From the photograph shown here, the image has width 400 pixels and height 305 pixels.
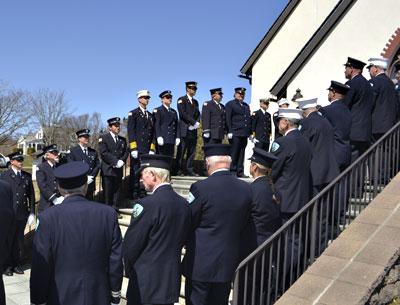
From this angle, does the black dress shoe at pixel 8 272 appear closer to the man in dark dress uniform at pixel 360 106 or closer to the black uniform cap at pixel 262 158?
the black uniform cap at pixel 262 158

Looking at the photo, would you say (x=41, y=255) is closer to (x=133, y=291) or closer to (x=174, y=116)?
(x=133, y=291)

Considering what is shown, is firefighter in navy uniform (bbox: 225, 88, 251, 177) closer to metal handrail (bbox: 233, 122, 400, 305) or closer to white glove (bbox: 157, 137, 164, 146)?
white glove (bbox: 157, 137, 164, 146)

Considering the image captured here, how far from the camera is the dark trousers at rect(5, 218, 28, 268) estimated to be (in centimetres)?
730

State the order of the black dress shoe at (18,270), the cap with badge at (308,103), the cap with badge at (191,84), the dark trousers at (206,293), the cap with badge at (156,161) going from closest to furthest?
the cap with badge at (156,161), the dark trousers at (206,293), the cap with badge at (308,103), the black dress shoe at (18,270), the cap with badge at (191,84)

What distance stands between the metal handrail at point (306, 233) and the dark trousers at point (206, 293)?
0.51 ft

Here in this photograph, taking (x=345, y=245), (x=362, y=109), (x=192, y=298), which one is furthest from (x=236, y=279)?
(x=362, y=109)

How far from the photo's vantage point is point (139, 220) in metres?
3.61

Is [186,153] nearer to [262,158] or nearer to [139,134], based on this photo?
[139,134]

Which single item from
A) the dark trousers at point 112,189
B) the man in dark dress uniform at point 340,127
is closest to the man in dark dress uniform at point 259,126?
the dark trousers at point 112,189

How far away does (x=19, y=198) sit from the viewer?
300 inches

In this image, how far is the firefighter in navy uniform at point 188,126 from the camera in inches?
386

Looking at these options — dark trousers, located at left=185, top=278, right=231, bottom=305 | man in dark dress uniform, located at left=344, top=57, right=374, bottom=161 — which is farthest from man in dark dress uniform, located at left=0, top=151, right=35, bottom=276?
man in dark dress uniform, located at left=344, top=57, right=374, bottom=161

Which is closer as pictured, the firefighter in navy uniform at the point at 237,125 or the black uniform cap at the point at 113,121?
the black uniform cap at the point at 113,121

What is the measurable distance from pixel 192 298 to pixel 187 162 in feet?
20.5
